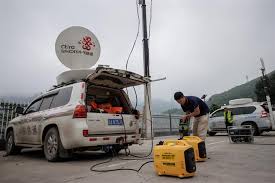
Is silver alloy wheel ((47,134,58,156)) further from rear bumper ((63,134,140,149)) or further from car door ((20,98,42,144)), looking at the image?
car door ((20,98,42,144))

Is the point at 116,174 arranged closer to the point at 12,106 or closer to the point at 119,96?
the point at 119,96

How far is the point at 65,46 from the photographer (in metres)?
7.70

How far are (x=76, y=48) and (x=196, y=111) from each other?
4151mm

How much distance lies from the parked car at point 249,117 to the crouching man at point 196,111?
877 centimetres

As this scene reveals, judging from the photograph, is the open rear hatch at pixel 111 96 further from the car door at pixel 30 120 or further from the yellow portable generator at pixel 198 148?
the yellow portable generator at pixel 198 148

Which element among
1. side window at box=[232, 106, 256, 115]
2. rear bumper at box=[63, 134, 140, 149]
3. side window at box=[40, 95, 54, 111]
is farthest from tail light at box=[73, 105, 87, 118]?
side window at box=[232, 106, 256, 115]

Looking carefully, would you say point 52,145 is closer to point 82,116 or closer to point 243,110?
point 82,116

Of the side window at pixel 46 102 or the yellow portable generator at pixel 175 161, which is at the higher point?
the side window at pixel 46 102

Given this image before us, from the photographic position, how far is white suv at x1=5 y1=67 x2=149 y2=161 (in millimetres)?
5477

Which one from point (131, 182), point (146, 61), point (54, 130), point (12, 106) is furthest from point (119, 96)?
point (146, 61)

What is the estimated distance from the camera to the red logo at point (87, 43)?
26.2 feet

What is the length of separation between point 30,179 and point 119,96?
345 cm

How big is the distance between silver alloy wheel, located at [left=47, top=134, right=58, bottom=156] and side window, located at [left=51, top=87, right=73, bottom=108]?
2.52ft

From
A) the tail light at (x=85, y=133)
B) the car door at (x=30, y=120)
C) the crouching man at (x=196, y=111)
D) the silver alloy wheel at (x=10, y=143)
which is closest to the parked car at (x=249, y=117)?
the crouching man at (x=196, y=111)
